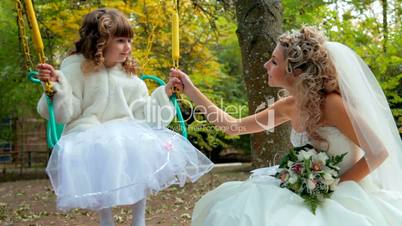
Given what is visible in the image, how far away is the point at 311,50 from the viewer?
2732mm

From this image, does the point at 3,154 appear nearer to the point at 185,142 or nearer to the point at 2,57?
the point at 2,57

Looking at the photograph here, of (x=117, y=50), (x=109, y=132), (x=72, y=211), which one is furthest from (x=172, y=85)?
(x=72, y=211)

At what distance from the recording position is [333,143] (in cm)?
271

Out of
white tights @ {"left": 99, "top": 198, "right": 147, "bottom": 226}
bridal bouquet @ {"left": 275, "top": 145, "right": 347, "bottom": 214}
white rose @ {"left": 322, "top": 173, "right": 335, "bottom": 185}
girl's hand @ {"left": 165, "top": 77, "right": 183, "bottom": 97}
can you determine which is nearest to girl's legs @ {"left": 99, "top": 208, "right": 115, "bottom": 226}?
white tights @ {"left": 99, "top": 198, "right": 147, "bottom": 226}

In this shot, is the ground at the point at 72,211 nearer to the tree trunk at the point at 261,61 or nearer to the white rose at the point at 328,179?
the tree trunk at the point at 261,61

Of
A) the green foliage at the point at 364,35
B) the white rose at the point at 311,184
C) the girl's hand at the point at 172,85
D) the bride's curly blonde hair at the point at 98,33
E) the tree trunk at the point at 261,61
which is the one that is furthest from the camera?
the green foliage at the point at 364,35

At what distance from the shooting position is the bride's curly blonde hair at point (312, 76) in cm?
272

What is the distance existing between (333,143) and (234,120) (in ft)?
3.36

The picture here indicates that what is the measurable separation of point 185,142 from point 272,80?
802 mm

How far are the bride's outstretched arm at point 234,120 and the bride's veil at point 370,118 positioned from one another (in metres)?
0.73

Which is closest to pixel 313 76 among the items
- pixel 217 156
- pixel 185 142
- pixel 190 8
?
pixel 185 142

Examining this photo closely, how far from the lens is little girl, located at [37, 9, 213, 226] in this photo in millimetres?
2957

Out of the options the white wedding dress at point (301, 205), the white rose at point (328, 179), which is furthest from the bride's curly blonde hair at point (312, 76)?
the white rose at point (328, 179)

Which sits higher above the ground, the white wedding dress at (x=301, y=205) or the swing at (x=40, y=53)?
the swing at (x=40, y=53)
